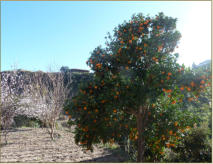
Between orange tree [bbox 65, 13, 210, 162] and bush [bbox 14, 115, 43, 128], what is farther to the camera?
bush [bbox 14, 115, 43, 128]

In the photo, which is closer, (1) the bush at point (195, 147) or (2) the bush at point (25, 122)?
(1) the bush at point (195, 147)

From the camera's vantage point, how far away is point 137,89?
260cm

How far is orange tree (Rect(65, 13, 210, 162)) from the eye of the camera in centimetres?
256

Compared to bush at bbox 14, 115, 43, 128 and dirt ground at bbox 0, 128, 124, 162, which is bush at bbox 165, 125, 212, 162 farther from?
bush at bbox 14, 115, 43, 128

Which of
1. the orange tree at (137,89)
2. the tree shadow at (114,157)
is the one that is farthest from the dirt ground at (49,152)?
the orange tree at (137,89)

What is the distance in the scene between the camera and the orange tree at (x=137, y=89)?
2559 millimetres

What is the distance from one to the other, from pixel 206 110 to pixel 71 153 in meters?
3.54

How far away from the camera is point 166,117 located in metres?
3.16

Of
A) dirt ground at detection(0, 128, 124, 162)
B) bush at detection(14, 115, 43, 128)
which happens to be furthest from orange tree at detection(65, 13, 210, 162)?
bush at detection(14, 115, 43, 128)

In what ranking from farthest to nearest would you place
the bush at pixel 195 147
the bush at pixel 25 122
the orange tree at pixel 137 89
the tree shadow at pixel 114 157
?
the bush at pixel 25 122 < the tree shadow at pixel 114 157 < the bush at pixel 195 147 < the orange tree at pixel 137 89

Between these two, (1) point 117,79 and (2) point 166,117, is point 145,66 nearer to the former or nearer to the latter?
(1) point 117,79

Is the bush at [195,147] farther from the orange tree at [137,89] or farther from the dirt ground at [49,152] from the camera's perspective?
the dirt ground at [49,152]

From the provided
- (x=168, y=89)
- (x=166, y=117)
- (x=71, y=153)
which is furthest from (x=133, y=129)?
(x=71, y=153)

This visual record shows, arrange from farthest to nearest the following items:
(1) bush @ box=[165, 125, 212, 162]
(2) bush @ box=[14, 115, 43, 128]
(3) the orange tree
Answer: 1. (2) bush @ box=[14, 115, 43, 128]
2. (1) bush @ box=[165, 125, 212, 162]
3. (3) the orange tree
